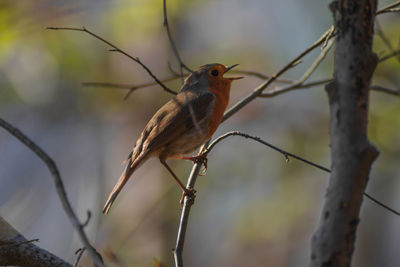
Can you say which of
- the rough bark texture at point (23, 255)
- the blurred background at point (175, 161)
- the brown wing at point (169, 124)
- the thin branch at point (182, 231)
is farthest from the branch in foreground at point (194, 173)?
the blurred background at point (175, 161)

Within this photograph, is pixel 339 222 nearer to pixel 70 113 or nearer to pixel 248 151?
pixel 248 151

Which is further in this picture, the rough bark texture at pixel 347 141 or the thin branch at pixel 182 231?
the thin branch at pixel 182 231

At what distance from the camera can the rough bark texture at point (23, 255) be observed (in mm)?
2455

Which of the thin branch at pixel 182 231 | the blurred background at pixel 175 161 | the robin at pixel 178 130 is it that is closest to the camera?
the thin branch at pixel 182 231

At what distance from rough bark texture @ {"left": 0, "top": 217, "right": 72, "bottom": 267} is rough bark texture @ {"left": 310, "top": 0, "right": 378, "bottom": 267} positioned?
151cm

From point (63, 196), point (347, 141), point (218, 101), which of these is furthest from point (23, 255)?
point (218, 101)

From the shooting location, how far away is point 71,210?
1.54 meters

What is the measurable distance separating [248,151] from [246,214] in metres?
0.98

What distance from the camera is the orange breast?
395cm

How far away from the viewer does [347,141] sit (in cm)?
147

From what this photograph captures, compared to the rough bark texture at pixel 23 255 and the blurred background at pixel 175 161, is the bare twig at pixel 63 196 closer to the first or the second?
the rough bark texture at pixel 23 255

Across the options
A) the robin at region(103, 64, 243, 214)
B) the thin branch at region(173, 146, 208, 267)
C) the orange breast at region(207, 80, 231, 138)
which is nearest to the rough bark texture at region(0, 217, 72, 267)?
the thin branch at region(173, 146, 208, 267)

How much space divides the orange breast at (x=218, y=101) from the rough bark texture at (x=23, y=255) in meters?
1.80

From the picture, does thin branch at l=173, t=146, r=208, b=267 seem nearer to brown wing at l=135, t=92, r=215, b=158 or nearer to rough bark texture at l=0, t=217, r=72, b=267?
rough bark texture at l=0, t=217, r=72, b=267
